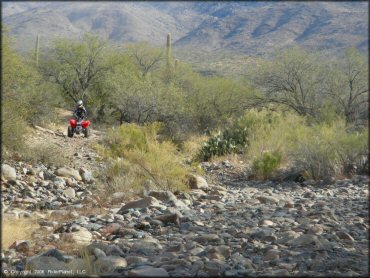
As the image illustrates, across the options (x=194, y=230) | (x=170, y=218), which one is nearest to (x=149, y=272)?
(x=194, y=230)

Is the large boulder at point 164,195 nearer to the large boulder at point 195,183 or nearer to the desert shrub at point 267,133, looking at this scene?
the large boulder at point 195,183

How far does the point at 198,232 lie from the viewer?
642cm

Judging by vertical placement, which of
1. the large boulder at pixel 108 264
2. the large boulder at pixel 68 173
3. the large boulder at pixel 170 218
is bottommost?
the large boulder at pixel 68 173

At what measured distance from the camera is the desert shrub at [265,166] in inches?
491

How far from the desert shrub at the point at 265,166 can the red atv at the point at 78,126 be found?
8.02 metres

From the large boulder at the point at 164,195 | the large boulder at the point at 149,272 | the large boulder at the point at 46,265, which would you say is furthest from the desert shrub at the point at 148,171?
the large boulder at the point at 149,272

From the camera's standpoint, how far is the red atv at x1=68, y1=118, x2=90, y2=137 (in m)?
18.1

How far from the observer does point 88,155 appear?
1526 cm

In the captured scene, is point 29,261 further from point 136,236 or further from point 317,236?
point 317,236

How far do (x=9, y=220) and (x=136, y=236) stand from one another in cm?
220

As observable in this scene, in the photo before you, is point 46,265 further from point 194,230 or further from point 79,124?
point 79,124

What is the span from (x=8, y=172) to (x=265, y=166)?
250 inches

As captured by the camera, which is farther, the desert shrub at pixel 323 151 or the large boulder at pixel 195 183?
the large boulder at pixel 195 183

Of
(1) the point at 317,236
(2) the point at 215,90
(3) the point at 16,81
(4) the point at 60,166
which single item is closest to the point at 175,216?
(1) the point at 317,236
